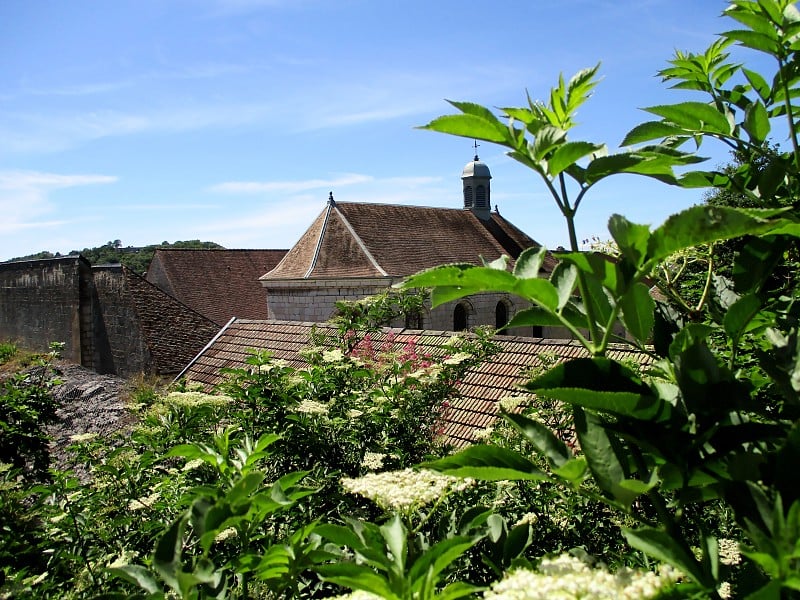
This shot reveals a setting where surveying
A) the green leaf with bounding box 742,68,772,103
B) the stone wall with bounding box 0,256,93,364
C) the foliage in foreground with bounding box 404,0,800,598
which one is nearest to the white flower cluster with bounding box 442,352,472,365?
the green leaf with bounding box 742,68,772,103

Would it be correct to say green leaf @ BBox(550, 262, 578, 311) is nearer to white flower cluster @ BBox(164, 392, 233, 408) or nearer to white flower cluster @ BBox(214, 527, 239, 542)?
white flower cluster @ BBox(214, 527, 239, 542)

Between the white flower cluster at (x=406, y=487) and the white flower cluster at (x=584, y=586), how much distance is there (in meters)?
0.52

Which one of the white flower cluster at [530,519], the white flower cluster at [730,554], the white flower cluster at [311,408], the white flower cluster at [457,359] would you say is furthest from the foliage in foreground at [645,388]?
the white flower cluster at [457,359]

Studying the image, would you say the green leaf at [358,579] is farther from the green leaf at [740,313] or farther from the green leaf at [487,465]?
the green leaf at [740,313]

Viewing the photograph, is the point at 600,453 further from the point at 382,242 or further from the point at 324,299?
the point at 382,242

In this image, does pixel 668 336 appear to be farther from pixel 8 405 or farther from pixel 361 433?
pixel 8 405

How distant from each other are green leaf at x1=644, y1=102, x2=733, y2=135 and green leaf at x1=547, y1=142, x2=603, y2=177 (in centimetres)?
56

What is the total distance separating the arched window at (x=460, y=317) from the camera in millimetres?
25234

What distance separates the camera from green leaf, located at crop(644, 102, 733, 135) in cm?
150

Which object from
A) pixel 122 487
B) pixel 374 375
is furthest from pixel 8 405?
pixel 374 375

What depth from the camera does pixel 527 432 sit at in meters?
1.11

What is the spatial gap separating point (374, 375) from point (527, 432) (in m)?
2.96

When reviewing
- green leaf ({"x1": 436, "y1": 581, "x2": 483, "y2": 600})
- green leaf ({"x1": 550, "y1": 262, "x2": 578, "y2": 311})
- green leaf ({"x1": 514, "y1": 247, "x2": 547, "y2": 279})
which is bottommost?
green leaf ({"x1": 436, "y1": 581, "x2": 483, "y2": 600})

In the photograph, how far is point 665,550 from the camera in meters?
0.93
